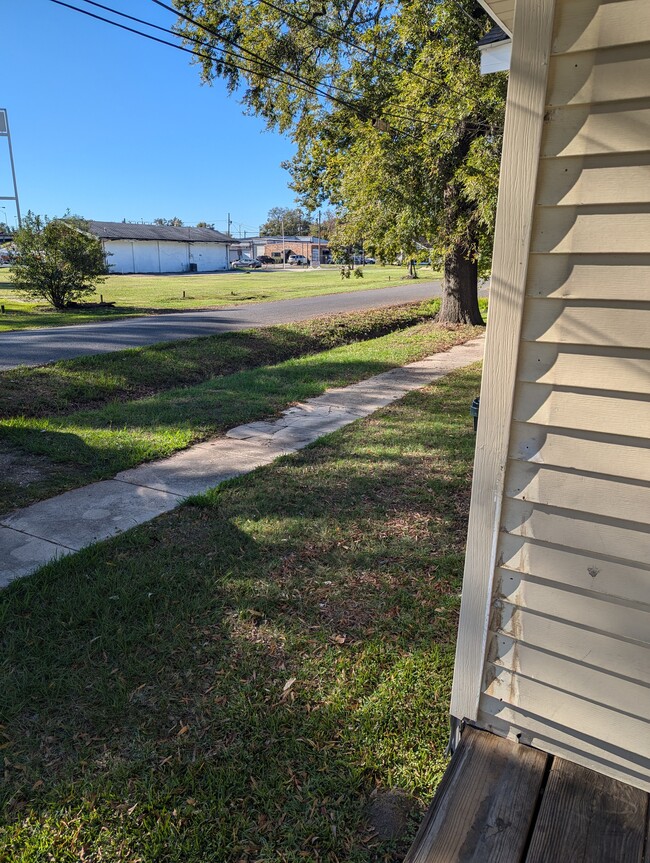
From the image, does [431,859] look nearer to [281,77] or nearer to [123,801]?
[123,801]

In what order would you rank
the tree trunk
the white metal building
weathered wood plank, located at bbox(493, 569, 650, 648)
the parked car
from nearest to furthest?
weathered wood plank, located at bbox(493, 569, 650, 648) < the tree trunk < the white metal building < the parked car

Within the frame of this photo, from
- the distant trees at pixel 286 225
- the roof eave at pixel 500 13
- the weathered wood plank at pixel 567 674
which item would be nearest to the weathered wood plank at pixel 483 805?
the weathered wood plank at pixel 567 674

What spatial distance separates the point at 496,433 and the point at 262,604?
1.76 m

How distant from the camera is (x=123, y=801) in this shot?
6.56 ft

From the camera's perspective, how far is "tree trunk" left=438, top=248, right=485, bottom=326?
1390cm

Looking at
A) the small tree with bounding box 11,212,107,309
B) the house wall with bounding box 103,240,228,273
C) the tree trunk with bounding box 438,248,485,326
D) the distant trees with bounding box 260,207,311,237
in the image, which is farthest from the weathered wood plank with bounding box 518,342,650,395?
the distant trees with bounding box 260,207,311,237

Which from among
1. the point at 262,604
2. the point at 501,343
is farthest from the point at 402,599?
the point at 501,343

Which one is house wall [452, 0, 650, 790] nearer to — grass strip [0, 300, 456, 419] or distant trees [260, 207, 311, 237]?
grass strip [0, 300, 456, 419]

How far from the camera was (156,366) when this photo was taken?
9133 millimetres

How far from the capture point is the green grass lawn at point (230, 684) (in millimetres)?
1929

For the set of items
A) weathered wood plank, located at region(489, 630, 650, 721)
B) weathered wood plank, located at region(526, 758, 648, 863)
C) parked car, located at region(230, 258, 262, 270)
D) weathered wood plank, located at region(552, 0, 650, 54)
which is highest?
weathered wood plank, located at region(552, 0, 650, 54)

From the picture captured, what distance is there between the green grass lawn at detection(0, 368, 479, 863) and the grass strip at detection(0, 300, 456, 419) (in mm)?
3992

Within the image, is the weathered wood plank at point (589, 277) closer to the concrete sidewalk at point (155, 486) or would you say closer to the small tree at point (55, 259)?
the concrete sidewalk at point (155, 486)

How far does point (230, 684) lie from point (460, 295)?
41.9 ft
